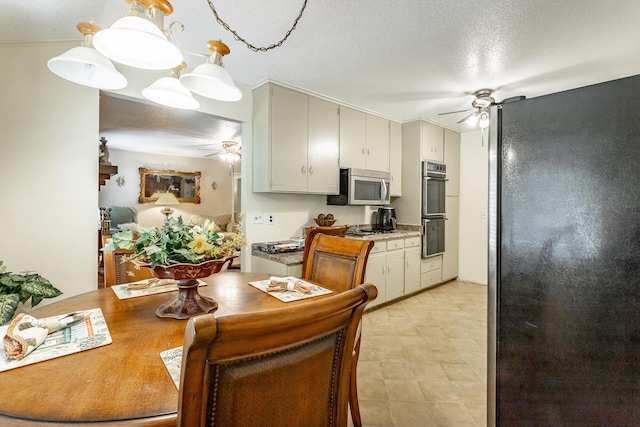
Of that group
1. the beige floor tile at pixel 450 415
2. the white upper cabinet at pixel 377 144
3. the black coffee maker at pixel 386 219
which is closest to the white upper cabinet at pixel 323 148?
the white upper cabinet at pixel 377 144

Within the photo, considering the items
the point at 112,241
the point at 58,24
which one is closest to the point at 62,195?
the point at 58,24

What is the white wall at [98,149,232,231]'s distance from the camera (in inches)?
231

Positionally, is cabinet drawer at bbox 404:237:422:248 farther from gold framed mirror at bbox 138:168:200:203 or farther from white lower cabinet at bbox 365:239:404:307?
gold framed mirror at bbox 138:168:200:203

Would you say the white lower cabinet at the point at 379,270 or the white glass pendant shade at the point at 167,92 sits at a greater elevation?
the white glass pendant shade at the point at 167,92

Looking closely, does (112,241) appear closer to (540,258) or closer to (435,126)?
(540,258)

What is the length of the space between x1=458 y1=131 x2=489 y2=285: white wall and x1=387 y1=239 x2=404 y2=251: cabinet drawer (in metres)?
1.61

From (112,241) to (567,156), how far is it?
174cm

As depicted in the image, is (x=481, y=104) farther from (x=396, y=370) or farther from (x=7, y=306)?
(x=7, y=306)

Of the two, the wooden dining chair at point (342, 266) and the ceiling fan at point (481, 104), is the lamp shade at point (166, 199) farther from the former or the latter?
the ceiling fan at point (481, 104)

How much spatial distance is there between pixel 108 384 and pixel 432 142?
4282 millimetres

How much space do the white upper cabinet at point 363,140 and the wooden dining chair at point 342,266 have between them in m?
1.81

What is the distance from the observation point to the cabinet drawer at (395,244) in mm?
3453

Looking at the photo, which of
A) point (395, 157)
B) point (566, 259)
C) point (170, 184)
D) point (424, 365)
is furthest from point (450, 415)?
point (170, 184)

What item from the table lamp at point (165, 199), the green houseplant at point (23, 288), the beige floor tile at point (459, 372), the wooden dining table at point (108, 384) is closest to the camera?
the wooden dining table at point (108, 384)
